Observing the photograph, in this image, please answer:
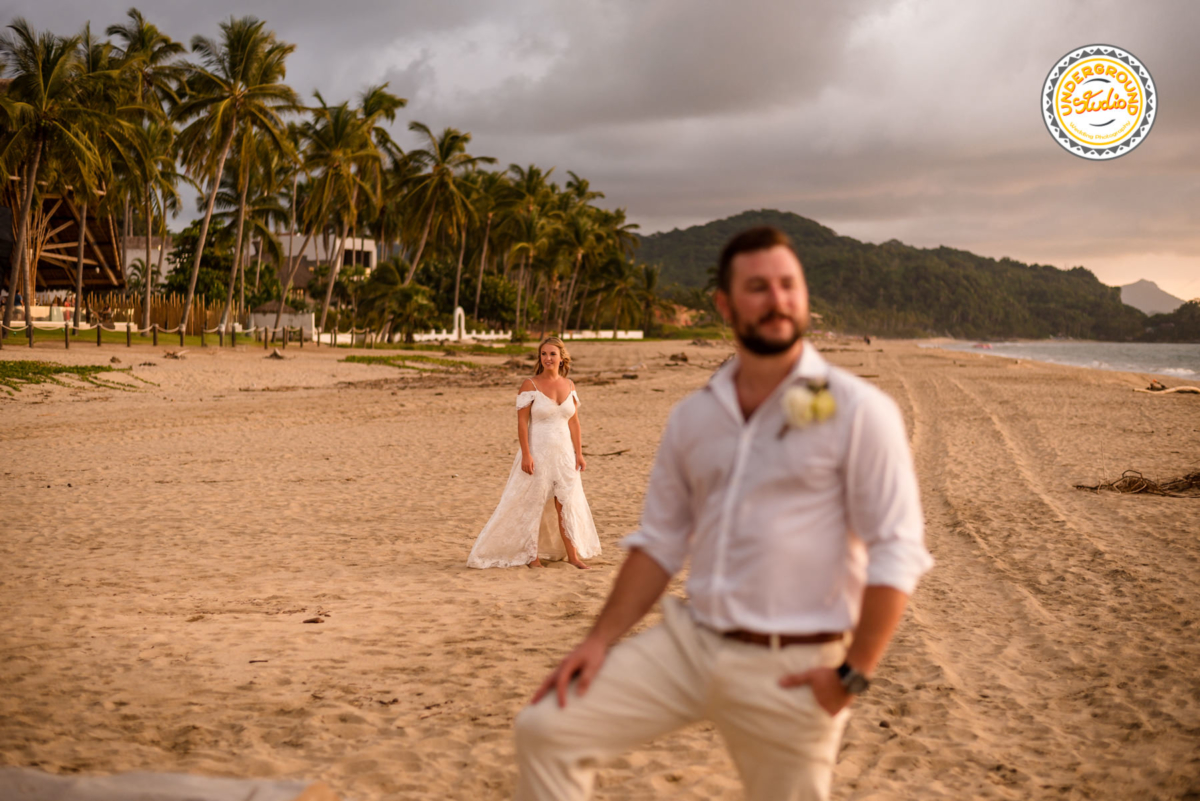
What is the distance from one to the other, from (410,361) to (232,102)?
11.2 metres

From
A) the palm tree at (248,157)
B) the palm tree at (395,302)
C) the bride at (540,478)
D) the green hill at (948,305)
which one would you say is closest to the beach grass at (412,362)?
the palm tree at (248,157)

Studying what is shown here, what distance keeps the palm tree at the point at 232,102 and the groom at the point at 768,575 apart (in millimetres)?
33133

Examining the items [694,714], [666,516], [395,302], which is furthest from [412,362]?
[694,714]

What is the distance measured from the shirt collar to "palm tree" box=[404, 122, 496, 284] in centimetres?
4242

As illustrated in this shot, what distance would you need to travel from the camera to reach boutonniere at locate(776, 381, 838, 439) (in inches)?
72.4

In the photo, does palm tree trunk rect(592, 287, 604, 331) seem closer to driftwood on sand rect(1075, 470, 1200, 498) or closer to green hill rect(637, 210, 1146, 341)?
driftwood on sand rect(1075, 470, 1200, 498)

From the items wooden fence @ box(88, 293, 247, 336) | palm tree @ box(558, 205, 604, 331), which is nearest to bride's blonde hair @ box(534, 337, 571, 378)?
wooden fence @ box(88, 293, 247, 336)

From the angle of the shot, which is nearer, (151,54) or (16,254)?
(16,254)

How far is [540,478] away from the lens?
689 cm

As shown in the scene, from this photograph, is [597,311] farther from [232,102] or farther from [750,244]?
[750,244]

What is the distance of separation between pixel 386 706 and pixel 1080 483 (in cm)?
985

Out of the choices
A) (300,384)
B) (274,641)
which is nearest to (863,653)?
(274,641)

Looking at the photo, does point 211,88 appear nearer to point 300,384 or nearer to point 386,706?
point 300,384

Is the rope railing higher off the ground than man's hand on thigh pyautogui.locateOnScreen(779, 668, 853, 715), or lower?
higher
